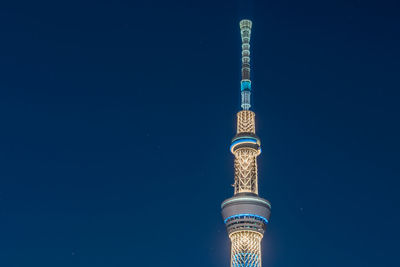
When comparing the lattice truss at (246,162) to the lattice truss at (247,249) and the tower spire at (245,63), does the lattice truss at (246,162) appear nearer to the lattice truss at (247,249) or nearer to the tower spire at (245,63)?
the tower spire at (245,63)

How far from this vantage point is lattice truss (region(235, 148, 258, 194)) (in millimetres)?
117000

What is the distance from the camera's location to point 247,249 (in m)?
111

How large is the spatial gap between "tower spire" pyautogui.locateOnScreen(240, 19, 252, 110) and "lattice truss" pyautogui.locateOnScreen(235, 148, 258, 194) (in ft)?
30.3

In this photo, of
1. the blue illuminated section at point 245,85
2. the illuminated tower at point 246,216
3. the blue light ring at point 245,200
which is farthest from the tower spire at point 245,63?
the blue light ring at point 245,200

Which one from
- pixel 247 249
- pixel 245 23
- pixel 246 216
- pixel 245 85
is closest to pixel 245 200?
pixel 246 216

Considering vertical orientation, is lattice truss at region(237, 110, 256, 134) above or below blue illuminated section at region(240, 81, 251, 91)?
below

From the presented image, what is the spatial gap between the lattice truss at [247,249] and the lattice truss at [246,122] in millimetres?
19300

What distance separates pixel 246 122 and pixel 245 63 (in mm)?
11937

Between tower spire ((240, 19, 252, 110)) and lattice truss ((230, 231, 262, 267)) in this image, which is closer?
lattice truss ((230, 231, 262, 267))

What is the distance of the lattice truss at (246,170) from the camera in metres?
117

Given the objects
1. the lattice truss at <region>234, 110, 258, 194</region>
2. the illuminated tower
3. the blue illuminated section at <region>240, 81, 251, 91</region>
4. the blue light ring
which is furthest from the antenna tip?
the blue light ring

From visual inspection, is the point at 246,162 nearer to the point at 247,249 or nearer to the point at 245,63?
the point at 247,249

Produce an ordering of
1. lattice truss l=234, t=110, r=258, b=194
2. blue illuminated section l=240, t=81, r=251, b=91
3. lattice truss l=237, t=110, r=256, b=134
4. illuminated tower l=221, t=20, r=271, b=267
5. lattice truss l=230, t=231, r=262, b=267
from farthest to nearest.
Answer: blue illuminated section l=240, t=81, r=251, b=91 < lattice truss l=237, t=110, r=256, b=134 < lattice truss l=234, t=110, r=258, b=194 < lattice truss l=230, t=231, r=262, b=267 < illuminated tower l=221, t=20, r=271, b=267

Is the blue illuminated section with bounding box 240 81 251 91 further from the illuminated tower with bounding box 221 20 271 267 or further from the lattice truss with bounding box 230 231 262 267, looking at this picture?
the lattice truss with bounding box 230 231 262 267
